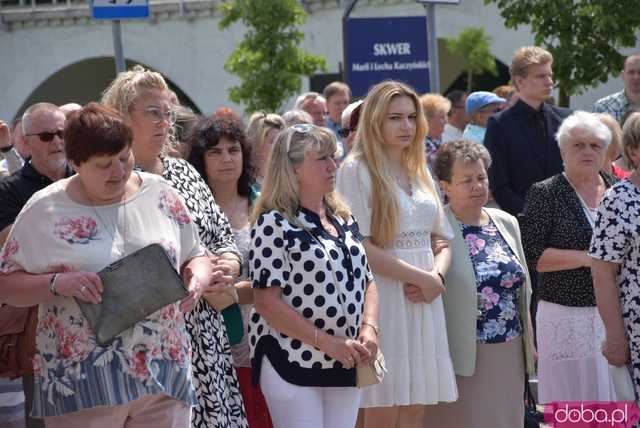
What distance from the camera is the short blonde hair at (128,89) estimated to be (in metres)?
5.55

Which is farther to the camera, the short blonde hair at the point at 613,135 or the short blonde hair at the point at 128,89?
the short blonde hair at the point at 613,135

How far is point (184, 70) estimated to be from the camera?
34.1 metres

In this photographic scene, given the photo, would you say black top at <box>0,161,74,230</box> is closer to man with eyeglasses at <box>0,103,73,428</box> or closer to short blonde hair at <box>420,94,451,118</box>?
man with eyeglasses at <box>0,103,73,428</box>

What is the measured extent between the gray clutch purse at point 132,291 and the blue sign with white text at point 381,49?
332 inches

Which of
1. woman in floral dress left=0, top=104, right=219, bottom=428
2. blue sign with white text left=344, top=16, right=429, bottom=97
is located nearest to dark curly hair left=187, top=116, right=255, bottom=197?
woman in floral dress left=0, top=104, right=219, bottom=428

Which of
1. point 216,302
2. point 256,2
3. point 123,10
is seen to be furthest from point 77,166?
point 256,2

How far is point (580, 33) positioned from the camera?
16766 mm

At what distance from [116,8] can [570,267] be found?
3.98 m

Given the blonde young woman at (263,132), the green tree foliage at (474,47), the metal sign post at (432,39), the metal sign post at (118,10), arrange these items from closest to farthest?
the blonde young woman at (263,132), the metal sign post at (118,10), the metal sign post at (432,39), the green tree foliage at (474,47)

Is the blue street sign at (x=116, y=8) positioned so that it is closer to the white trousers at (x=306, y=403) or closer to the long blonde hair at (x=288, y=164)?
the long blonde hair at (x=288, y=164)

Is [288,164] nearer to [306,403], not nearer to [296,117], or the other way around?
[306,403]

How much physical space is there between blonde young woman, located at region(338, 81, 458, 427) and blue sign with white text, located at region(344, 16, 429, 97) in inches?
246

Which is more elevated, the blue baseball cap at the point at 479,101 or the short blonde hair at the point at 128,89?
the short blonde hair at the point at 128,89

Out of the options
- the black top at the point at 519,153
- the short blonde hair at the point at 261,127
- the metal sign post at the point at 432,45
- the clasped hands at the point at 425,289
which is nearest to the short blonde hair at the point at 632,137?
the clasped hands at the point at 425,289
